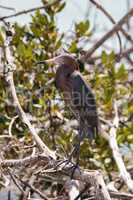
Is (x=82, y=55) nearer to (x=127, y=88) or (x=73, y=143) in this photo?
(x=127, y=88)

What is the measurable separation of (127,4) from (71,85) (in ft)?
6.94

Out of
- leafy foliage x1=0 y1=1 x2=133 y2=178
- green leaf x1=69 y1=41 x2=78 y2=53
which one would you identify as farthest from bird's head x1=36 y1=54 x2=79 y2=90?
green leaf x1=69 y1=41 x2=78 y2=53

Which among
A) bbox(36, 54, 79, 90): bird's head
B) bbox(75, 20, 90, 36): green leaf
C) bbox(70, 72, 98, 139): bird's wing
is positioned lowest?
bbox(70, 72, 98, 139): bird's wing

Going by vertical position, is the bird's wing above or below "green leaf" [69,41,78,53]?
below

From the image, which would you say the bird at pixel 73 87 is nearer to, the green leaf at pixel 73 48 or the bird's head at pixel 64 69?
the bird's head at pixel 64 69

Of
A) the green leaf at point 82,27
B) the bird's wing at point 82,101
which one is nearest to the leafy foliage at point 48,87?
the green leaf at point 82,27

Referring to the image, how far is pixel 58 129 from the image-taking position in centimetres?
246

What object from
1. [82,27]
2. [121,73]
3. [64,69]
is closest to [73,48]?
[82,27]

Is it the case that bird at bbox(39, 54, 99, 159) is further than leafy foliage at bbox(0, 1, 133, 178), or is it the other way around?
leafy foliage at bbox(0, 1, 133, 178)

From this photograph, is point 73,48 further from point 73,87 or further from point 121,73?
point 73,87

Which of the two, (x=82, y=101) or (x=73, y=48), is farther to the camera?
(x=73, y=48)

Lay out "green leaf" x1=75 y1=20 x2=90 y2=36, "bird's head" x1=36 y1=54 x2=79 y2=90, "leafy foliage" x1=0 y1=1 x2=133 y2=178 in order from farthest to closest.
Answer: "green leaf" x1=75 y1=20 x2=90 y2=36 → "leafy foliage" x1=0 y1=1 x2=133 y2=178 → "bird's head" x1=36 y1=54 x2=79 y2=90

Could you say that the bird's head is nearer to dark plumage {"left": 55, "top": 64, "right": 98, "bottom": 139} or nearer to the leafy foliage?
dark plumage {"left": 55, "top": 64, "right": 98, "bottom": 139}

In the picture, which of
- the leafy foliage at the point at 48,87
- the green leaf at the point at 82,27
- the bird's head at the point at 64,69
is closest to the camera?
the bird's head at the point at 64,69
